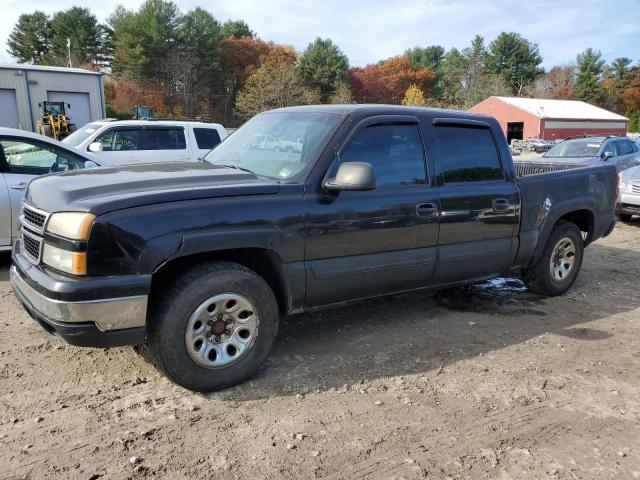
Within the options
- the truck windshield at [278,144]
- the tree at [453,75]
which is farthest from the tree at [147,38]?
the tree at [453,75]

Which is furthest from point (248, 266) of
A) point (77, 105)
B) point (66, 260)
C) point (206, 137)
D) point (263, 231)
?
point (77, 105)

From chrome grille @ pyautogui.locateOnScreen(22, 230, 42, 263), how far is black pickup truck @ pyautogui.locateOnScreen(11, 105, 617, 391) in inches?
1.1

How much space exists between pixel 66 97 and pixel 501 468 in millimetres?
30379

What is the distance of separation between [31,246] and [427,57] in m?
107

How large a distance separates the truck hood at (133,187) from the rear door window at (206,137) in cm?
747

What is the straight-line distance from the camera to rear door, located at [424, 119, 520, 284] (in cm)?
437

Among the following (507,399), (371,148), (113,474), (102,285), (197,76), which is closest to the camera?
(113,474)

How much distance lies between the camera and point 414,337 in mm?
4496

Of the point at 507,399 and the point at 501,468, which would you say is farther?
the point at 507,399

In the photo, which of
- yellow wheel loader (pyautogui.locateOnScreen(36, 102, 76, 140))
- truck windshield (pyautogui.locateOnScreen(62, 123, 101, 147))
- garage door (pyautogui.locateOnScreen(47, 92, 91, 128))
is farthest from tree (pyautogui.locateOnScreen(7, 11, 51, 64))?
truck windshield (pyautogui.locateOnScreen(62, 123, 101, 147))

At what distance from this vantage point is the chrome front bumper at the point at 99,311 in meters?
2.91

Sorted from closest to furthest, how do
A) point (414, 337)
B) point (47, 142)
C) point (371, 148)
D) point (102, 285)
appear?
point (102, 285), point (371, 148), point (414, 337), point (47, 142)

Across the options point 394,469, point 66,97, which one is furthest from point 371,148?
point 66,97

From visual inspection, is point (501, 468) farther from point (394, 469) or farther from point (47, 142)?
point (47, 142)
